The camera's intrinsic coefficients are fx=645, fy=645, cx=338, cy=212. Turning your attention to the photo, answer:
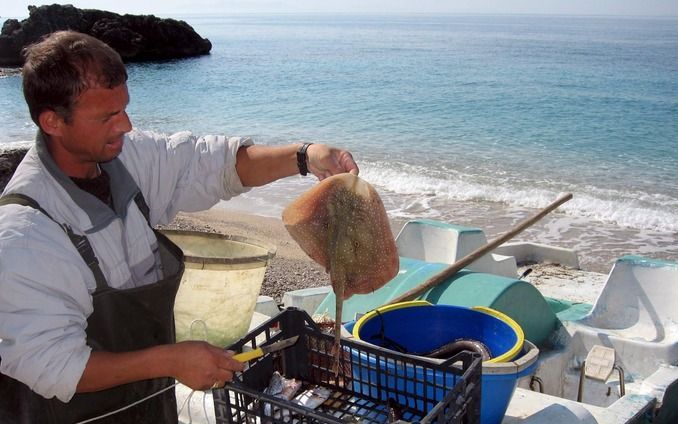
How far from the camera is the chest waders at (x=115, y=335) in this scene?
2207mm

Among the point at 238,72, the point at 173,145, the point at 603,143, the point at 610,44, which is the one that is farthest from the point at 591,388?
the point at 610,44

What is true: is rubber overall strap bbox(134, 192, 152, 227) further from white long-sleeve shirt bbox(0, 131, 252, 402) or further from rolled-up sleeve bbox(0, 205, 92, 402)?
rolled-up sleeve bbox(0, 205, 92, 402)

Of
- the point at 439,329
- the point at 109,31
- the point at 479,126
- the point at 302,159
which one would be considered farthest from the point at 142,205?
the point at 109,31

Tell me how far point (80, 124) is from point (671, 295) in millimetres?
4534

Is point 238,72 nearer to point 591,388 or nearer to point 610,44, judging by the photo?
point 610,44

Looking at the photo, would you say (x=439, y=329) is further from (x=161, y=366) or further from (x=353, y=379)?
(x=161, y=366)

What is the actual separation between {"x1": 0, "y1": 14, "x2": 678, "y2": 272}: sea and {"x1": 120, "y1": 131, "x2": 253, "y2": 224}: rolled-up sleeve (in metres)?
5.66

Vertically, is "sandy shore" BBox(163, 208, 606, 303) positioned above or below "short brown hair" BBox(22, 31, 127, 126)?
below

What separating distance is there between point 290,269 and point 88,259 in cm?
730

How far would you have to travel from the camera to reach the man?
1930 millimetres

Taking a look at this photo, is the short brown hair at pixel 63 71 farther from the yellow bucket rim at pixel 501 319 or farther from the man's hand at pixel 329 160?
the yellow bucket rim at pixel 501 319

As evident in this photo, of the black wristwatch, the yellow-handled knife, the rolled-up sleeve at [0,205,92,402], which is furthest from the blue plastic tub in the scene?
the rolled-up sleeve at [0,205,92,402]

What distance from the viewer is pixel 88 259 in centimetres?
213

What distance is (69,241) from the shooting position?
2066 millimetres
